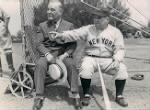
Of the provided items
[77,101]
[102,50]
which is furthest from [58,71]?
[102,50]

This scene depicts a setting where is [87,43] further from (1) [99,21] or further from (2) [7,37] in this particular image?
(2) [7,37]

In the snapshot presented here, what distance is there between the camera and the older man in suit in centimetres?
518

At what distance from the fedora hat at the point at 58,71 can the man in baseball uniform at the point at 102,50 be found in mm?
226

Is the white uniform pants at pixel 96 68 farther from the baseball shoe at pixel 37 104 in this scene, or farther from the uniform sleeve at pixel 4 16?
the uniform sleeve at pixel 4 16

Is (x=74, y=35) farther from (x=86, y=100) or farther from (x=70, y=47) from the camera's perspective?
(x=86, y=100)

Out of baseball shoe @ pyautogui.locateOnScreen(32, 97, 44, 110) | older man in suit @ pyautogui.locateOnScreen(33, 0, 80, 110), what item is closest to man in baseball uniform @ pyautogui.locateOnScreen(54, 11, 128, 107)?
older man in suit @ pyautogui.locateOnScreen(33, 0, 80, 110)

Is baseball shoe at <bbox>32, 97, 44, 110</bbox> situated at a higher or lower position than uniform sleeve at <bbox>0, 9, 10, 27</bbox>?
lower

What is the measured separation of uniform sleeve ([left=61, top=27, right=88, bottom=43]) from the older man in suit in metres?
0.09

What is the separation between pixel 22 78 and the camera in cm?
578

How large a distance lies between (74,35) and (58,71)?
555mm

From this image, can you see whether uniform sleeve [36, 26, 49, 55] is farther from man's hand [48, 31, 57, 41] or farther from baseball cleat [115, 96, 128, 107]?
baseball cleat [115, 96, 128, 107]

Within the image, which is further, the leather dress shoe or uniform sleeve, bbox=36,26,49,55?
uniform sleeve, bbox=36,26,49,55

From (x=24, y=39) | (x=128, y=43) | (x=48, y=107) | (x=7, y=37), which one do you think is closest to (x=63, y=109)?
(x=48, y=107)

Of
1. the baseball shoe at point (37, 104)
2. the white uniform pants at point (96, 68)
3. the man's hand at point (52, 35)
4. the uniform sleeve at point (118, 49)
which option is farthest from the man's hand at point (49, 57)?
the uniform sleeve at point (118, 49)
